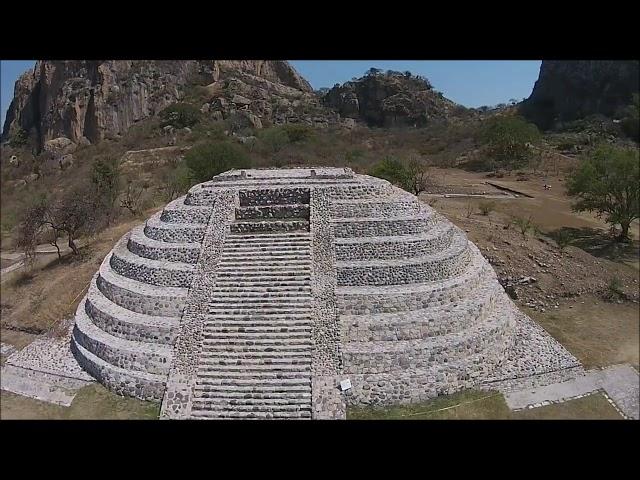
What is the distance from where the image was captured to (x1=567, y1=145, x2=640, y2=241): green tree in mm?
15898

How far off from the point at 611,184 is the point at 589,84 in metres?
5.60

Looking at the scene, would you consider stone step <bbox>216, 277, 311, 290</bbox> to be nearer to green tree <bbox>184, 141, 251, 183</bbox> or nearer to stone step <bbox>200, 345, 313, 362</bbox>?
stone step <bbox>200, 345, 313, 362</bbox>

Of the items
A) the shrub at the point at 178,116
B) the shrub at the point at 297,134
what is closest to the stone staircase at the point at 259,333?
the shrub at the point at 297,134

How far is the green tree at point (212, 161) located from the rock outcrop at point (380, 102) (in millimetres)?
34859

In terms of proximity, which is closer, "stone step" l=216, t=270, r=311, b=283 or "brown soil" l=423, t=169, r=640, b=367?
"brown soil" l=423, t=169, r=640, b=367

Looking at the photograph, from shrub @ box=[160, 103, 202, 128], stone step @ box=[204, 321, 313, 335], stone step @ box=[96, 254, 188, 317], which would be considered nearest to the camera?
stone step @ box=[204, 321, 313, 335]

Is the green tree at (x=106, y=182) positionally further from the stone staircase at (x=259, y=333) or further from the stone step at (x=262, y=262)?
the stone staircase at (x=259, y=333)

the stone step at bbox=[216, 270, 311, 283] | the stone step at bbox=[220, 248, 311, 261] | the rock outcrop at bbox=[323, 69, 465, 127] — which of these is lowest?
the stone step at bbox=[216, 270, 311, 283]

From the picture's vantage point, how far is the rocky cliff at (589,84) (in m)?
8.81

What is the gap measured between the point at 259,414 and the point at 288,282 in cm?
379

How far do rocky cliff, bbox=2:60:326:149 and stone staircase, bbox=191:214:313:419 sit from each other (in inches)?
547

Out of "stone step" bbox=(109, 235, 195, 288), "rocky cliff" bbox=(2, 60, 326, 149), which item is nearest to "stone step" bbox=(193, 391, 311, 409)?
"stone step" bbox=(109, 235, 195, 288)

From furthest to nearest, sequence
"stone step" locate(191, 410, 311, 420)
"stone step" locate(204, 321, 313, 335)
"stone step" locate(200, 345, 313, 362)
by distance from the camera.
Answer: "stone step" locate(204, 321, 313, 335) → "stone step" locate(200, 345, 313, 362) → "stone step" locate(191, 410, 311, 420)

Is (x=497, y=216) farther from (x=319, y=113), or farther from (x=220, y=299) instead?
(x=319, y=113)
